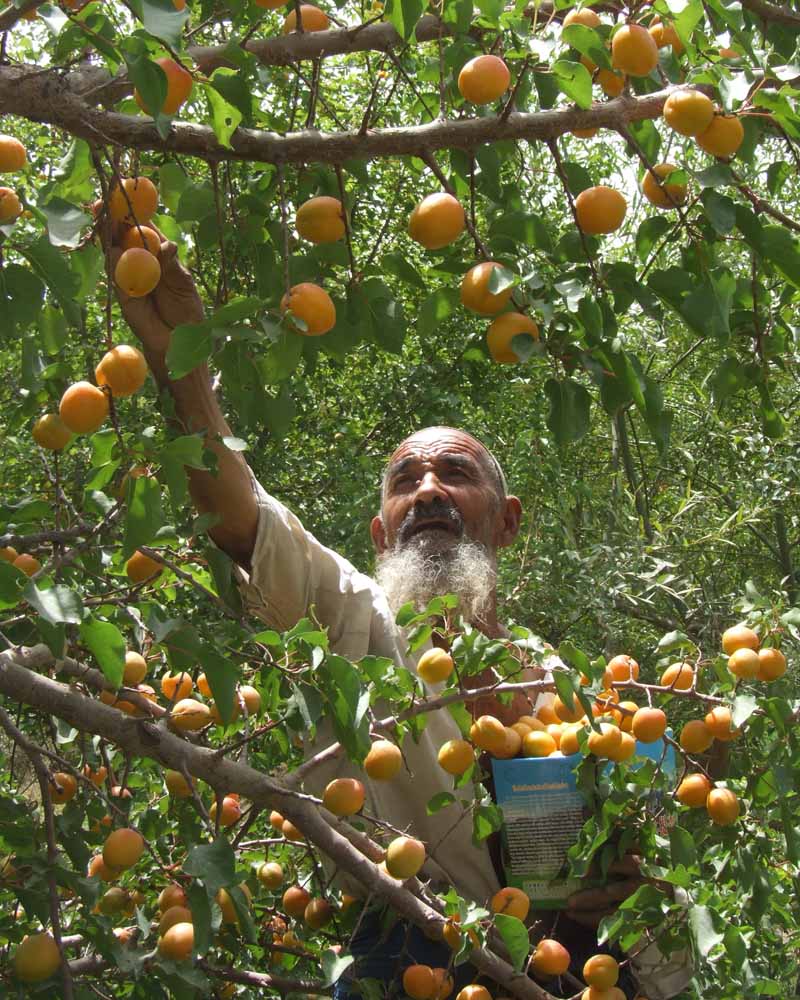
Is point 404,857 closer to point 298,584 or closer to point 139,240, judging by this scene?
point 298,584

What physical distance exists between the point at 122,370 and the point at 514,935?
1.04 m

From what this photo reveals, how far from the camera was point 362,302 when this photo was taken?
6.07ft

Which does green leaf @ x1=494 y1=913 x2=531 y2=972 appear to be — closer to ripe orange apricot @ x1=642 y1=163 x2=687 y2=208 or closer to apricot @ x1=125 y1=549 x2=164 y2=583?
apricot @ x1=125 y1=549 x2=164 y2=583

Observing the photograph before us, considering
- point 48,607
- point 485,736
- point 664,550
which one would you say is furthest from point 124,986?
point 664,550

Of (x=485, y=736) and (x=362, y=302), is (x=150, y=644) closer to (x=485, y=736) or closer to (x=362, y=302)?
(x=485, y=736)

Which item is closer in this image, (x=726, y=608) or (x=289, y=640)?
(x=289, y=640)

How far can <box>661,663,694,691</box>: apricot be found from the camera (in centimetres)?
208

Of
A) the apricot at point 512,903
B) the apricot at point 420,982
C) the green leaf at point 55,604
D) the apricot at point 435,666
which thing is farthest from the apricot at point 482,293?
the apricot at point 420,982

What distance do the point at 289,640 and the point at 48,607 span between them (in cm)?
39

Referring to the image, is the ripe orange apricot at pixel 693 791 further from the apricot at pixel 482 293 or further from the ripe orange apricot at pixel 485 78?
the ripe orange apricot at pixel 485 78

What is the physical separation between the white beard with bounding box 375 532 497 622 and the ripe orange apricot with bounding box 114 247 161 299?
1447mm

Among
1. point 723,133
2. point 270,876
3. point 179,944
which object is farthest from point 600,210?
point 270,876

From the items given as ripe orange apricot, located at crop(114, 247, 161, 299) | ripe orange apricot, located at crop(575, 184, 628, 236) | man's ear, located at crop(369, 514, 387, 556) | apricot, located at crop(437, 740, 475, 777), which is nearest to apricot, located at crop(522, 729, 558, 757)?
apricot, located at crop(437, 740, 475, 777)

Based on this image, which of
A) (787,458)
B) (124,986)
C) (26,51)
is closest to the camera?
(124,986)
